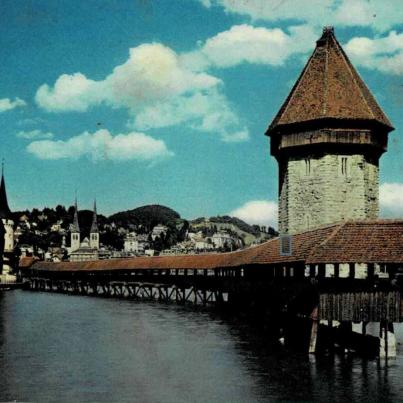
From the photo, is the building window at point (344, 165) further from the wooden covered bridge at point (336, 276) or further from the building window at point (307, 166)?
the wooden covered bridge at point (336, 276)

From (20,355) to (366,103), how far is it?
1819cm

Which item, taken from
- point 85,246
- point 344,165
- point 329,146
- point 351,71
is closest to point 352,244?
point 329,146

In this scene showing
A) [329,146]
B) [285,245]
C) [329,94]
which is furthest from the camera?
[329,94]

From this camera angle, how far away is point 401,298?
15.7 m

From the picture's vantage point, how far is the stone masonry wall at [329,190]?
29.5 meters

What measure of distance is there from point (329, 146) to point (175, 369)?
16014 millimetres

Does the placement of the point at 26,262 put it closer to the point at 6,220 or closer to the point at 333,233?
the point at 6,220

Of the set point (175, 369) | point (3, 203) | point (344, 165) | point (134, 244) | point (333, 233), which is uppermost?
point (3, 203)

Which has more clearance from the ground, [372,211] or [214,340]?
[372,211]

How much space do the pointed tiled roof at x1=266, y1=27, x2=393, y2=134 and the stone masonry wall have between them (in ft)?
5.45

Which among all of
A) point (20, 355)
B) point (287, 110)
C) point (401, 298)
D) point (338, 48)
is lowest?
point (20, 355)

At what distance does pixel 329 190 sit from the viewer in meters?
29.6

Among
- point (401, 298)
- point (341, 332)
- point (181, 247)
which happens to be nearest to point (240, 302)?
point (341, 332)

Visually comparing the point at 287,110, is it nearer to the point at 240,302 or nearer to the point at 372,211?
the point at 372,211
